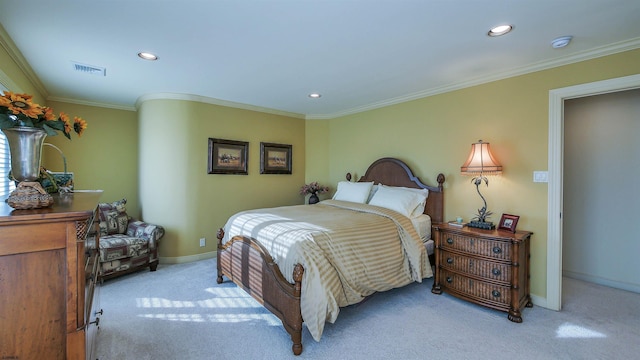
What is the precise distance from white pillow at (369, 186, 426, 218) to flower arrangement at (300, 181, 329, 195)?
1516 mm

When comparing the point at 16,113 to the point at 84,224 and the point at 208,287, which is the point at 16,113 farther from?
the point at 208,287

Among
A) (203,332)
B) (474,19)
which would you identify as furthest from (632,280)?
(203,332)

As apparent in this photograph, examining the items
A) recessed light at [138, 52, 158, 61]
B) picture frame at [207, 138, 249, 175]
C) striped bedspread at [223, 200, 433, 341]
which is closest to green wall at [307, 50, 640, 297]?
striped bedspread at [223, 200, 433, 341]

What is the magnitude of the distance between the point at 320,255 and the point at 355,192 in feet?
6.42

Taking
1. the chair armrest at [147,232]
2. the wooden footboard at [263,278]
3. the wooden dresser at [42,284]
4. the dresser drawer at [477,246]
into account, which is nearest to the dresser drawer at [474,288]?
the dresser drawer at [477,246]

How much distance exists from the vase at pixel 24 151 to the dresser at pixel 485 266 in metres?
3.20

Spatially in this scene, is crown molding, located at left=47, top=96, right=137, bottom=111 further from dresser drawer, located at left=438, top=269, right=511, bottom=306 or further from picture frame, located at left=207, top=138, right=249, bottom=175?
dresser drawer, located at left=438, top=269, right=511, bottom=306

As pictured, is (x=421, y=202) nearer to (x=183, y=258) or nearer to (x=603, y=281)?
(x=603, y=281)

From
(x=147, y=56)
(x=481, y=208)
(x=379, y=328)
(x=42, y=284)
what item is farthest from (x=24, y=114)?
(x=481, y=208)

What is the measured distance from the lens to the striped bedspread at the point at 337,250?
7.34 ft

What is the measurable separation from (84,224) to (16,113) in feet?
1.79

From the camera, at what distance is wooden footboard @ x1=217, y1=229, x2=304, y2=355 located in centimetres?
220

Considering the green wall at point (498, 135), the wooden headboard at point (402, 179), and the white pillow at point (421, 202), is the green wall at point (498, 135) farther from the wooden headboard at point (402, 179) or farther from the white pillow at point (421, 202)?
the white pillow at point (421, 202)

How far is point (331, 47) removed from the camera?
2.59m
